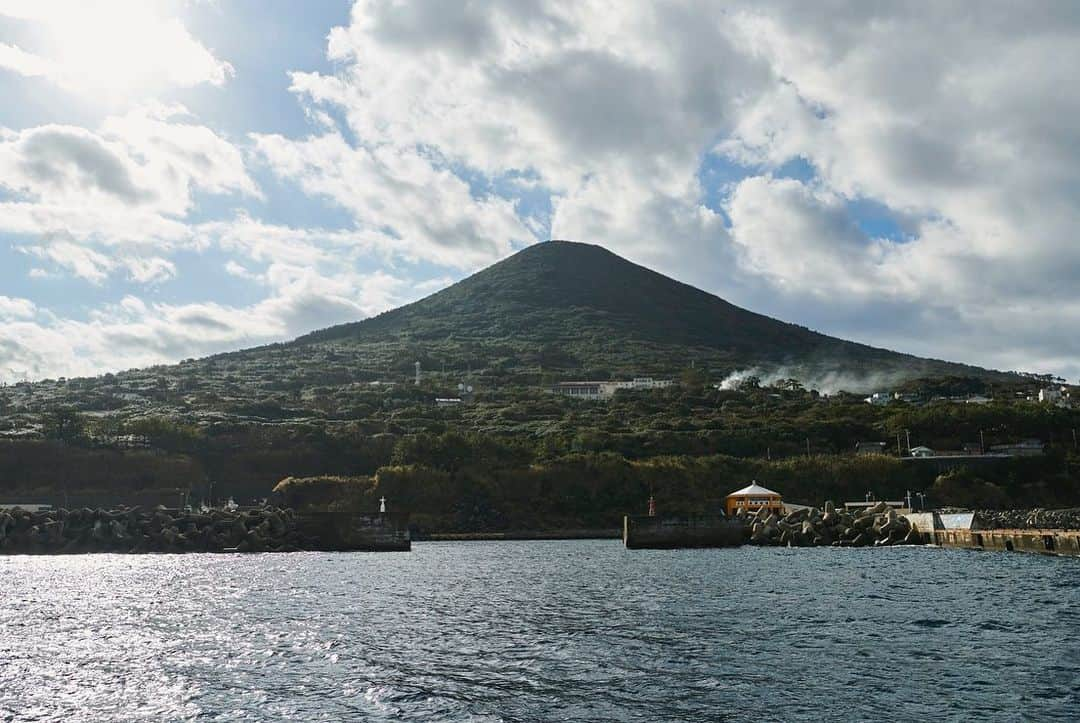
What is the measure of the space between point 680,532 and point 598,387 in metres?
82.3

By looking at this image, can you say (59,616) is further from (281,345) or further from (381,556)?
(281,345)

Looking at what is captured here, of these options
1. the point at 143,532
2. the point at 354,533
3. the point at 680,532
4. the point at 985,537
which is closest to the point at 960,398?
the point at 985,537

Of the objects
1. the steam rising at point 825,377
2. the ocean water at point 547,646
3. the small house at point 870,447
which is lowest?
the ocean water at point 547,646

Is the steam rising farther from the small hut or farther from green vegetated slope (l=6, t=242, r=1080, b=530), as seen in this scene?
the small hut

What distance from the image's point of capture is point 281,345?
191 metres

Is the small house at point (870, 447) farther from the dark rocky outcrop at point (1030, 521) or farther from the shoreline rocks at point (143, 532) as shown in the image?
→ the shoreline rocks at point (143, 532)

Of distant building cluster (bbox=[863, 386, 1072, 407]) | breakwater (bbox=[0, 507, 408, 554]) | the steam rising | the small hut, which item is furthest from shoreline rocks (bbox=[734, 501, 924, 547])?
the steam rising

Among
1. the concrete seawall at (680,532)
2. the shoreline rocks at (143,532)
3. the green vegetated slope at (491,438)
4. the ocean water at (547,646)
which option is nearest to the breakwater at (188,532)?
the shoreline rocks at (143,532)

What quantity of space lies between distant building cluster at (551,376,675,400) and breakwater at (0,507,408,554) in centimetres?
7789

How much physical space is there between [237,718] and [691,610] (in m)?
16.1

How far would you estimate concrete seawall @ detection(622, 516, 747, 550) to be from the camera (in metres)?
62.2

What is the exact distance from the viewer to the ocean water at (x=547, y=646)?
16.3m

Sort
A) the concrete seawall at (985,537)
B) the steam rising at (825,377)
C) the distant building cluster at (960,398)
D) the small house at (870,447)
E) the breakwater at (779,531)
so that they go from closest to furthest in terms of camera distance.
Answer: the concrete seawall at (985,537), the breakwater at (779,531), the small house at (870,447), the distant building cluster at (960,398), the steam rising at (825,377)

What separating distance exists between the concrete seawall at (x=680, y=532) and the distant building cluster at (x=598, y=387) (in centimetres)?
7316
